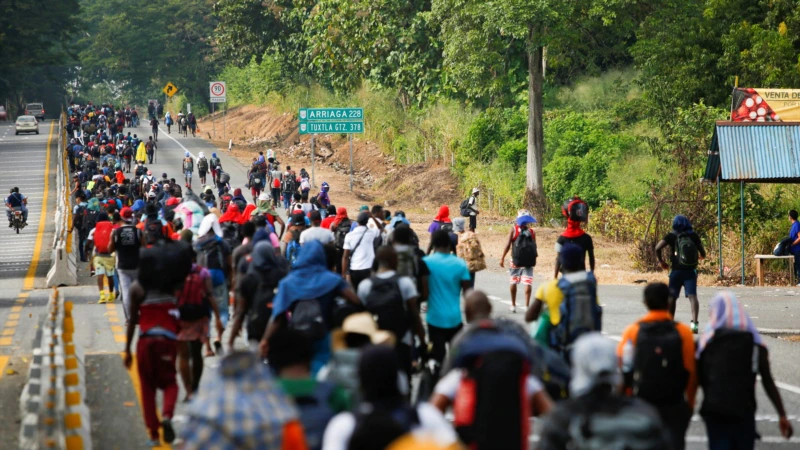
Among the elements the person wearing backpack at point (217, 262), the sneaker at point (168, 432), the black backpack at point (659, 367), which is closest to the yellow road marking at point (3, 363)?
the person wearing backpack at point (217, 262)

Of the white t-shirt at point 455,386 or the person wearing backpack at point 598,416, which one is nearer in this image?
the person wearing backpack at point 598,416

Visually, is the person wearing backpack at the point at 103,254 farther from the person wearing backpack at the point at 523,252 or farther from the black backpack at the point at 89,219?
the black backpack at the point at 89,219

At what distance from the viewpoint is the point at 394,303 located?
962 centimetres

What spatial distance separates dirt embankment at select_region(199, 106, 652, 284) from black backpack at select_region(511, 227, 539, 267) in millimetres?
6692

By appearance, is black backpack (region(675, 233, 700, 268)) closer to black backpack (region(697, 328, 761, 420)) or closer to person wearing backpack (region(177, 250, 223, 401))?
person wearing backpack (region(177, 250, 223, 401))

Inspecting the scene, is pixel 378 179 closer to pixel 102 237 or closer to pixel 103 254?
pixel 103 254

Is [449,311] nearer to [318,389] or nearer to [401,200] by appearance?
[318,389]

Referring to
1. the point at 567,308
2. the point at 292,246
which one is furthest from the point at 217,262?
the point at 567,308

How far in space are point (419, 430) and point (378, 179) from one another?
48.5 m

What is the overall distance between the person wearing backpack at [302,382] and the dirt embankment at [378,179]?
1858 cm

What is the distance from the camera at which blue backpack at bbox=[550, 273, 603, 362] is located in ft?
29.2

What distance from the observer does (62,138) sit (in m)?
64.8

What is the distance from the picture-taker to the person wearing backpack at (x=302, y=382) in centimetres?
594

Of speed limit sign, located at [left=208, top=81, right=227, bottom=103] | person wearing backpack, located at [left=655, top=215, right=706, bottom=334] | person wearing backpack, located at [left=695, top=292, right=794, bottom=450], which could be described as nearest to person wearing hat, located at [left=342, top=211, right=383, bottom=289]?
person wearing backpack, located at [left=655, top=215, right=706, bottom=334]
